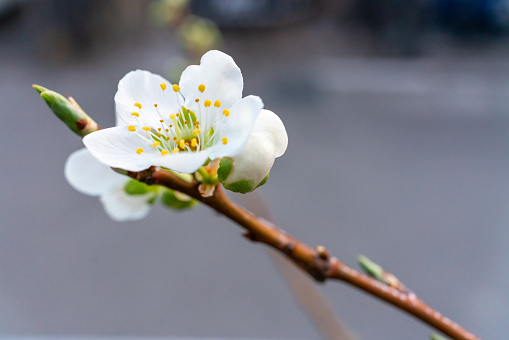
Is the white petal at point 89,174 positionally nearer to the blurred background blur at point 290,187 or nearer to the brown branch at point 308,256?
the brown branch at point 308,256

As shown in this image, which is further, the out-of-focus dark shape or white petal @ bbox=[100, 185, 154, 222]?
the out-of-focus dark shape

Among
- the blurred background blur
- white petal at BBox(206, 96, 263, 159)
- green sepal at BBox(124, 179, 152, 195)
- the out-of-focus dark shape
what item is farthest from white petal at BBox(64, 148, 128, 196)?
the out-of-focus dark shape

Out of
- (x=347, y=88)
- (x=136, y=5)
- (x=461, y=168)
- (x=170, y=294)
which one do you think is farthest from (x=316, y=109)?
(x=136, y=5)

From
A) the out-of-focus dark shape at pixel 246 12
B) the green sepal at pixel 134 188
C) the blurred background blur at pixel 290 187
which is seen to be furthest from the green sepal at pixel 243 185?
the out-of-focus dark shape at pixel 246 12

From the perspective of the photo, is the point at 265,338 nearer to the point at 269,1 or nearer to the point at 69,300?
Result: the point at 69,300

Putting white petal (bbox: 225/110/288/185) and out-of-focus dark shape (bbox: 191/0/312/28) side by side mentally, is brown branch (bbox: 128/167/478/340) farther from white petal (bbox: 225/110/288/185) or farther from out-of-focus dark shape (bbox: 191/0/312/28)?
out-of-focus dark shape (bbox: 191/0/312/28)

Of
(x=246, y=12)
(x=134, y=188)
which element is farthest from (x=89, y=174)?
(x=246, y=12)
